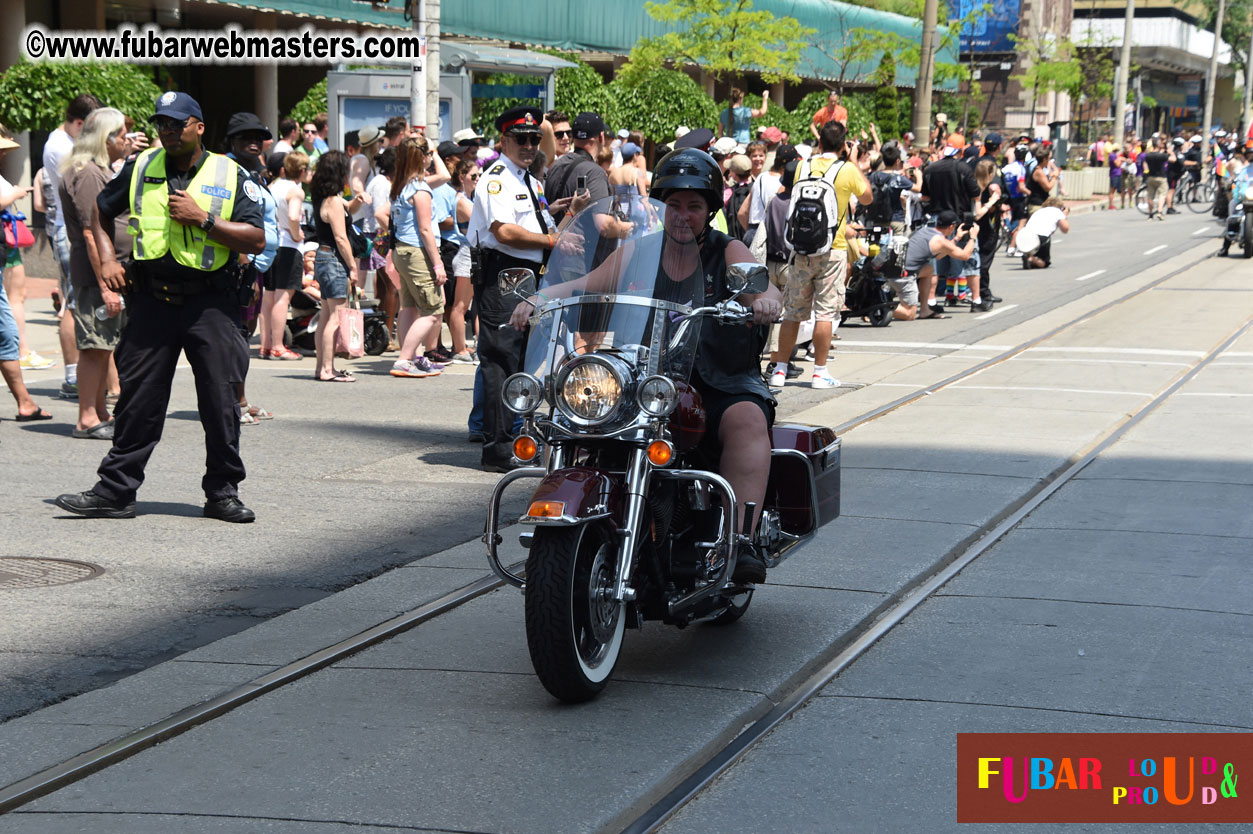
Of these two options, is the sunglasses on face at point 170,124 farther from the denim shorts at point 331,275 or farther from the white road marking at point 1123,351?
the white road marking at point 1123,351

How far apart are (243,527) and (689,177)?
3.25 m

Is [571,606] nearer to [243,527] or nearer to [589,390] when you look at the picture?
[589,390]

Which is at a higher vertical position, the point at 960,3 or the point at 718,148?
the point at 960,3

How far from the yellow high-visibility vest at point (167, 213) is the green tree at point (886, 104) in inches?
1468

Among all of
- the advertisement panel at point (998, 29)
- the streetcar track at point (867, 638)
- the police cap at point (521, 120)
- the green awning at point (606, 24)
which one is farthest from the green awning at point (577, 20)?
the streetcar track at point (867, 638)

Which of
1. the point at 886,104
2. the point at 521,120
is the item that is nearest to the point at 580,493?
the point at 521,120

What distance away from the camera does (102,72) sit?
58.3 ft

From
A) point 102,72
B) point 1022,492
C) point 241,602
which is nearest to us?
→ point 241,602

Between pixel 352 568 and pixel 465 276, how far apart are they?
6369 millimetres

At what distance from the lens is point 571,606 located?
482 cm

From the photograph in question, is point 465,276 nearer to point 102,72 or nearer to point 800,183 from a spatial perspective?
point 800,183

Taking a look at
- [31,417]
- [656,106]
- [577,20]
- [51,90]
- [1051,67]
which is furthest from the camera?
[1051,67]

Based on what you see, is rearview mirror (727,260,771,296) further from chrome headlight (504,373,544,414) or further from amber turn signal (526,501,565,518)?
amber turn signal (526,501,565,518)

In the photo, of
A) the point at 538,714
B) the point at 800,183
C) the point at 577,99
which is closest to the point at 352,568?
the point at 538,714
